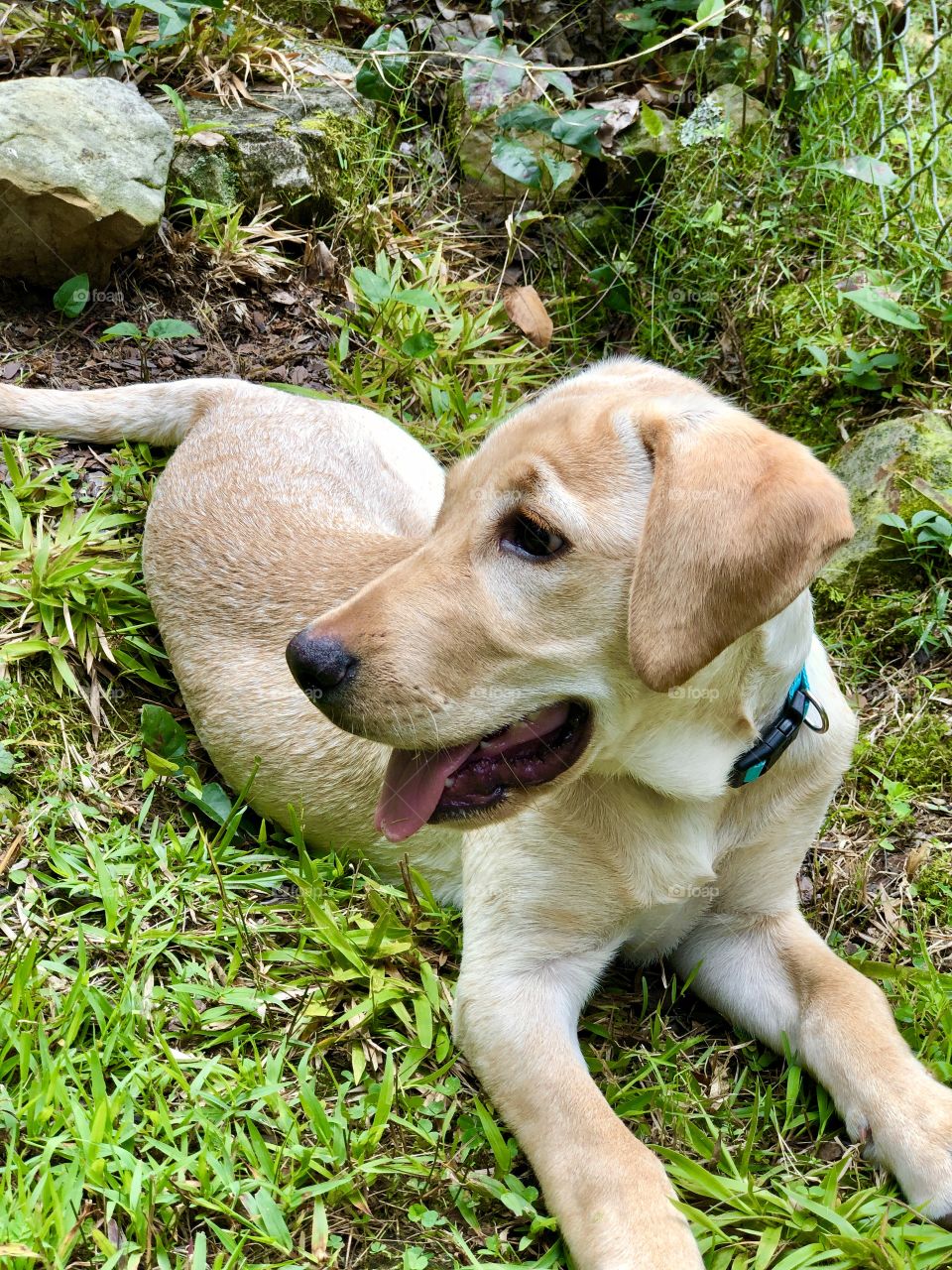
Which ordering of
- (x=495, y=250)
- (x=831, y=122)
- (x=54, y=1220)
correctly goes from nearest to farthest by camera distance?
(x=54, y=1220)
(x=831, y=122)
(x=495, y=250)

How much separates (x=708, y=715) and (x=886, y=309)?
240 centimetres

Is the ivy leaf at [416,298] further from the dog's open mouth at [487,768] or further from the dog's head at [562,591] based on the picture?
the dog's open mouth at [487,768]

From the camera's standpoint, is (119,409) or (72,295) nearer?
(119,409)

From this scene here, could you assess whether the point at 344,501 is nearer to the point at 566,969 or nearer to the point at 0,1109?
the point at 566,969

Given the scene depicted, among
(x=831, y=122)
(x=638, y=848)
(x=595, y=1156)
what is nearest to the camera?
(x=595, y=1156)

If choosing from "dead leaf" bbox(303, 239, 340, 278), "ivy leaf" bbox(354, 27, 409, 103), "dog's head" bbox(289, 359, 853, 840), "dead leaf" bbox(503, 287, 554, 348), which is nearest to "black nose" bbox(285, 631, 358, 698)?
"dog's head" bbox(289, 359, 853, 840)

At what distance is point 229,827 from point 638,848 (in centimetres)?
125

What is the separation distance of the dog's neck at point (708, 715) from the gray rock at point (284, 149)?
3734 mm

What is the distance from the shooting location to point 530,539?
2.65 metres

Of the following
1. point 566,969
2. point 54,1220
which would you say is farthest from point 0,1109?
point 566,969

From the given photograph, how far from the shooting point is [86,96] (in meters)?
4.91

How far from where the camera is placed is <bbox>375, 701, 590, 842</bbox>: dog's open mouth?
2738 millimetres

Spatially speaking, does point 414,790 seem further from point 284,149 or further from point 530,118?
point 284,149

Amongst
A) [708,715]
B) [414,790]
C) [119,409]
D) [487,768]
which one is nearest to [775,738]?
[708,715]
